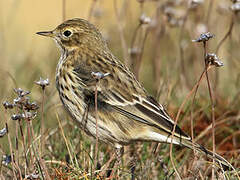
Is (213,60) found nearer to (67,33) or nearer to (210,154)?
(210,154)

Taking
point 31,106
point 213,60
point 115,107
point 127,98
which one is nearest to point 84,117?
point 115,107

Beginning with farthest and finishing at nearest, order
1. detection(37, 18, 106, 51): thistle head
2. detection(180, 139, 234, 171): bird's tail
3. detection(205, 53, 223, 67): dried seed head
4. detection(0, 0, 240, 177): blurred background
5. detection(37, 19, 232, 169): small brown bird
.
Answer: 1. detection(0, 0, 240, 177): blurred background
2. detection(37, 18, 106, 51): thistle head
3. detection(37, 19, 232, 169): small brown bird
4. detection(180, 139, 234, 171): bird's tail
5. detection(205, 53, 223, 67): dried seed head

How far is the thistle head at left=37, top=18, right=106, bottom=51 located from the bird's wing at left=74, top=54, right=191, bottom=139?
415mm

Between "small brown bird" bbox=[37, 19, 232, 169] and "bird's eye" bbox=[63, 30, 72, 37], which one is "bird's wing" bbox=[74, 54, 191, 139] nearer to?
"small brown bird" bbox=[37, 19, 232, 169]

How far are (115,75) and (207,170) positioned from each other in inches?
40.5

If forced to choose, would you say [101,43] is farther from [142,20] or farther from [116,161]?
[116,161]

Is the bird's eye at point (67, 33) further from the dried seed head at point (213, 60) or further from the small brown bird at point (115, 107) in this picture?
the dried seed head at point (213, 60)

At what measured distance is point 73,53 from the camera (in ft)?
16.2

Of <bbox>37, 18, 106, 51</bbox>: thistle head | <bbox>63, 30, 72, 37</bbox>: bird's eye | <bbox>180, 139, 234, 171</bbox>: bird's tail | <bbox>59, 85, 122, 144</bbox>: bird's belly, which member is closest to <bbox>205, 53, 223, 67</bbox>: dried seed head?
<bbox>180, 139, 234, 171</bbox>: bird's tail

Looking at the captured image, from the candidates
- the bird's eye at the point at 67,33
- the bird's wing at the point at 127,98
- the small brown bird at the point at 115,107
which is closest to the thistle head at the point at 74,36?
the bird's eye at the point at 67,33

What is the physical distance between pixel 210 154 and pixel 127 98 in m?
0.76

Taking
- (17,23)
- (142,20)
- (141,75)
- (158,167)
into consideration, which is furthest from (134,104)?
(17,23)

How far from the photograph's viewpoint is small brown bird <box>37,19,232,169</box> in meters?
4.31

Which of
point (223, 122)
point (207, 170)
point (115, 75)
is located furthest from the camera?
point (223, 122)
